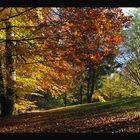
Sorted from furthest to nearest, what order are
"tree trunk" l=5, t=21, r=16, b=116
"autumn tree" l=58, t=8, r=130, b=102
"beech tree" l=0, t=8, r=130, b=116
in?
"tree trunk" l=5, t=21, r=16, b=116 < "beech tree" l=0, t=8, r=130, b=116 < "autumn tree" l=58, t=8, r=130, b=102

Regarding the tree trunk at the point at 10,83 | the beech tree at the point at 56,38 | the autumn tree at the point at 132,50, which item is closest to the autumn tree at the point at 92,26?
the beech tree at the point at 56,38

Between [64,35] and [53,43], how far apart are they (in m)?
0.81

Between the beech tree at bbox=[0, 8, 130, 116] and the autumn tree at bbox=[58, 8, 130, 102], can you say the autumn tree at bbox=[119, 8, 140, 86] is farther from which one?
the autumn tree at bbox=[58, 8, 130, 102]

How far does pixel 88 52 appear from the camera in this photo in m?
15.3

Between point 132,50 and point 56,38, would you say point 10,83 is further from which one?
point 132,50

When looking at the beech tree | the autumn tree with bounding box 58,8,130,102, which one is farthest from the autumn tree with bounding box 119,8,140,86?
the autumn tree with bounding box 58,8,130,102

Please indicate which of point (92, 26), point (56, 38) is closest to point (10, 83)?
point (56, 38)

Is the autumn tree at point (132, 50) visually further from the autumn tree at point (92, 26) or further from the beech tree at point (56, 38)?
the autumn tree at point (92, 26)

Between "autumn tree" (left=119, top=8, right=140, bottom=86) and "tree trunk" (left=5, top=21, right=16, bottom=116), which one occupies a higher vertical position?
"autumn tree" (left=119, top=8, right=140, bottom=86)

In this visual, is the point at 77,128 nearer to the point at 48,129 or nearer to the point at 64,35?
the point at 48,129

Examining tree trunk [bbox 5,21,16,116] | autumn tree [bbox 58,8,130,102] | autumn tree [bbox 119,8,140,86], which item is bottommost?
tree trunk [bbox 5,21,16,116]

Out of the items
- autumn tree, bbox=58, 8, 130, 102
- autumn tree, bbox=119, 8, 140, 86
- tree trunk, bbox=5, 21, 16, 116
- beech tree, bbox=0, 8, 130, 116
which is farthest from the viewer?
autumn tree, bbox=119, 8, 140, 86

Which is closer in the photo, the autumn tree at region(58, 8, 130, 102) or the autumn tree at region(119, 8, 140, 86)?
the autumn tree at region(58, 8, 130, 102)

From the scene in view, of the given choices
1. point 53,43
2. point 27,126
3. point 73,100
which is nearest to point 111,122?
point 27,126
